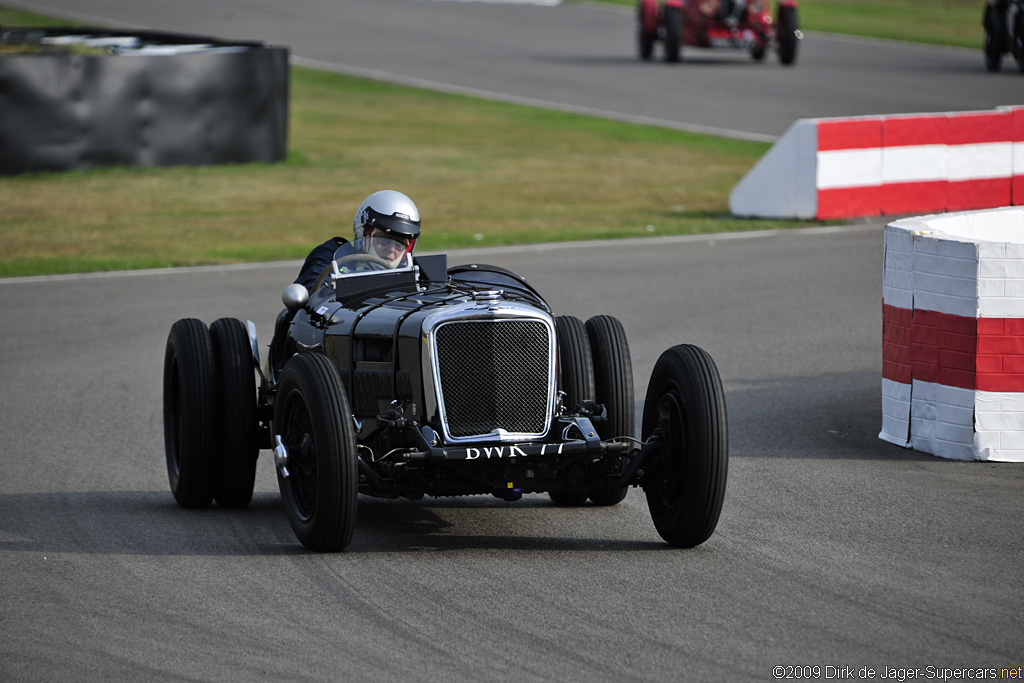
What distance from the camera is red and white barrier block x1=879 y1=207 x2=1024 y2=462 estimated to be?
8375 mm

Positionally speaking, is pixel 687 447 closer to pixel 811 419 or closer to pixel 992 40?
pixel 811 419

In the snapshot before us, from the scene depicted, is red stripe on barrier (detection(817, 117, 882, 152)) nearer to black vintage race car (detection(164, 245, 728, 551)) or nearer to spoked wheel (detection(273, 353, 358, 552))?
black vintage race car (detection(164, 245, 728, 551))

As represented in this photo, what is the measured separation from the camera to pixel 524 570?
6.52m

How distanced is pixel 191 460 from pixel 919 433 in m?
4.14

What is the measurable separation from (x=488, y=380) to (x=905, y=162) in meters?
12.5

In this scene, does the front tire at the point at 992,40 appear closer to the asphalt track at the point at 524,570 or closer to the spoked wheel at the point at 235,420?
the asphalt track at the point at 524,570

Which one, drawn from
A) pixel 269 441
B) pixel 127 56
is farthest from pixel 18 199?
pixel 269 441

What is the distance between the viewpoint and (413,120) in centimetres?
3036

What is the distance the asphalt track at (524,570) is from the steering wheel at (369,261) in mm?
1264

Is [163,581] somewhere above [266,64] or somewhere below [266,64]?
below

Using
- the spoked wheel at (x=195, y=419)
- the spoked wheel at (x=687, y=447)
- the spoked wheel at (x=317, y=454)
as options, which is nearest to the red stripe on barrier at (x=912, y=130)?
the spoked wheel at (x=687, y=447)

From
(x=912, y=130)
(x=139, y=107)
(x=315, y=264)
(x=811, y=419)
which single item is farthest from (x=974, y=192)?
(x=315, y=264)

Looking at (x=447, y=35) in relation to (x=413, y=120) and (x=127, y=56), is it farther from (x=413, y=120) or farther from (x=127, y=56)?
(x=127, y=56)

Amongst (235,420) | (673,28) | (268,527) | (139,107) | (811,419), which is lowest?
(268,527)
